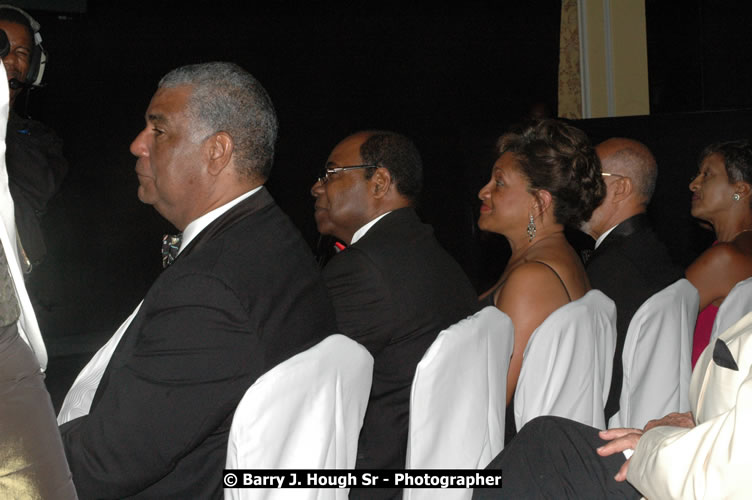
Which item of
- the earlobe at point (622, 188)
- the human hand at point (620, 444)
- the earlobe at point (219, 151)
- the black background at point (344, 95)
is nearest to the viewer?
the human hand at point (620, 444)

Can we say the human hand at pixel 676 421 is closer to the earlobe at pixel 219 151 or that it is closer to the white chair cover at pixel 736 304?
the earlobe at pixel 219 151

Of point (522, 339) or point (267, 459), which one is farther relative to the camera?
point (522, 339)

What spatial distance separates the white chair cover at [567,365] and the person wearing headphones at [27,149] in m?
1.56

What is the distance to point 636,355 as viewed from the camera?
8.14ft

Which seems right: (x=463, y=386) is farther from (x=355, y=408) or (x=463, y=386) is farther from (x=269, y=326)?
(x=269, y=326)

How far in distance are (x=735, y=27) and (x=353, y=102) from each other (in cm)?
350

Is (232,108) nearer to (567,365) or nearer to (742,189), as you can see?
(567,365)

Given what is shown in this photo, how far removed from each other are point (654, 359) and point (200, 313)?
65.4 inches

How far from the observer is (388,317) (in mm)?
2225

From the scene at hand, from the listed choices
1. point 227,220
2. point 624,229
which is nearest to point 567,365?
point 227,220

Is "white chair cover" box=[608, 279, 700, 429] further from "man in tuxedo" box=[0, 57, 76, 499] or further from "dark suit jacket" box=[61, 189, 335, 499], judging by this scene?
"man in tuxedo" box=[0, 57, 76, 499]

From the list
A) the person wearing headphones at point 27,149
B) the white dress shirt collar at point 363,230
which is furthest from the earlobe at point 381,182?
the person wearing headphones at point 27,149

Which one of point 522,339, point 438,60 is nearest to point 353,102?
point 438,60

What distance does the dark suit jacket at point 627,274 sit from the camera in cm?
288
